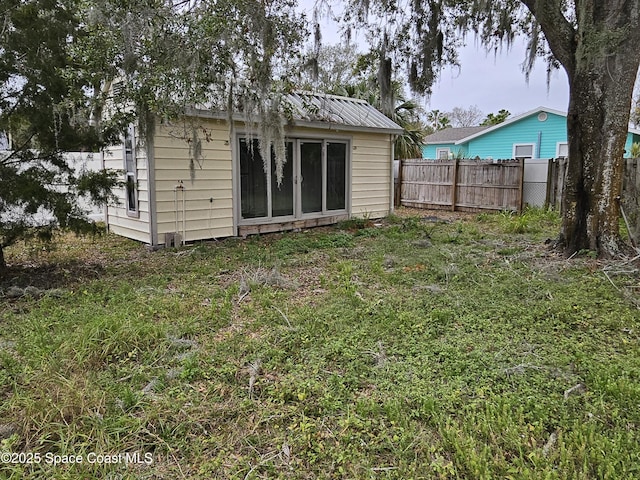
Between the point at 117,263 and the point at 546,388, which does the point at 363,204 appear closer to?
the point at 117,263

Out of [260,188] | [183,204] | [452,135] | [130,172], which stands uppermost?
[452,135]

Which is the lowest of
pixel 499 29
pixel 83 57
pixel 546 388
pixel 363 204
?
pixel 546 388

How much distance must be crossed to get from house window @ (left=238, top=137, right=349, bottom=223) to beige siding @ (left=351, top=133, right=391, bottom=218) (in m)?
0.27

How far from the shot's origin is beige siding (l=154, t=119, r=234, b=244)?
6.34 meters

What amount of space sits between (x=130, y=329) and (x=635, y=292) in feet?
14.5

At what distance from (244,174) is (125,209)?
2091 millimetres

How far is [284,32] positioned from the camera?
15.9 feet

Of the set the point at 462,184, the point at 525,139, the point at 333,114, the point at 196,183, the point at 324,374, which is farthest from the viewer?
the point at 525,139

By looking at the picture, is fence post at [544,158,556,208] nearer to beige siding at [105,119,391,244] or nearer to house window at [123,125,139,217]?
beige siding at [105,119,391,244]

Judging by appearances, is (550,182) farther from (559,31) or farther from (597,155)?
(559,31)

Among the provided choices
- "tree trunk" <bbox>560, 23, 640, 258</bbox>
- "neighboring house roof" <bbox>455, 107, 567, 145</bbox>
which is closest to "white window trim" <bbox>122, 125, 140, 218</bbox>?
"tree trunk" <bbox>560, 23, 640, 258</bbox>

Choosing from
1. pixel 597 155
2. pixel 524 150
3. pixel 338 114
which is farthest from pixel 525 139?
pixel 597 155

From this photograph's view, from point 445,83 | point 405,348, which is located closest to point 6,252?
point 405,348

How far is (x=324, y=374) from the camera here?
2627 millimetres
